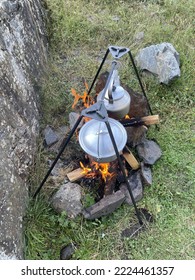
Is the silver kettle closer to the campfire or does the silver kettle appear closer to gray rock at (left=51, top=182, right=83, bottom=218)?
the campfire

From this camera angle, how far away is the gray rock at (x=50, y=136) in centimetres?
348

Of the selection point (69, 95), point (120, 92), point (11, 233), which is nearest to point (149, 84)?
point (69, 95)

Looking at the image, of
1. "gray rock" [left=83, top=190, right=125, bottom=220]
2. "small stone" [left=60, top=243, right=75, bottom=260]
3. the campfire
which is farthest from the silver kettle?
"small stone" [left=60, top=243, right=75, bottom=260]

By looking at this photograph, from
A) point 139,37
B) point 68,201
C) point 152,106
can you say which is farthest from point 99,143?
point 139,37

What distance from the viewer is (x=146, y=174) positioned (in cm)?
327

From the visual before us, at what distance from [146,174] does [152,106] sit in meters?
0.98

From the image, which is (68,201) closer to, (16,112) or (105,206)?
(105,206)

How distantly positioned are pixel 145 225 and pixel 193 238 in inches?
16.8

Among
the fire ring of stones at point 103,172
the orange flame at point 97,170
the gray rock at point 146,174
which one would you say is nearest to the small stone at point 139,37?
the fire ring of stones at point 103,172

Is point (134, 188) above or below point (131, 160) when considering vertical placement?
below

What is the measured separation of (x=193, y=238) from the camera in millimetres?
2965

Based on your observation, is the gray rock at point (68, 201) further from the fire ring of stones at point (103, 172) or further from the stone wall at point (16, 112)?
the stone wall at point (16, 112)

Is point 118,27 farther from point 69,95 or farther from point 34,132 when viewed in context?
point 34,132

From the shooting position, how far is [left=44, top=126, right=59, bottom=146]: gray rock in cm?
348
